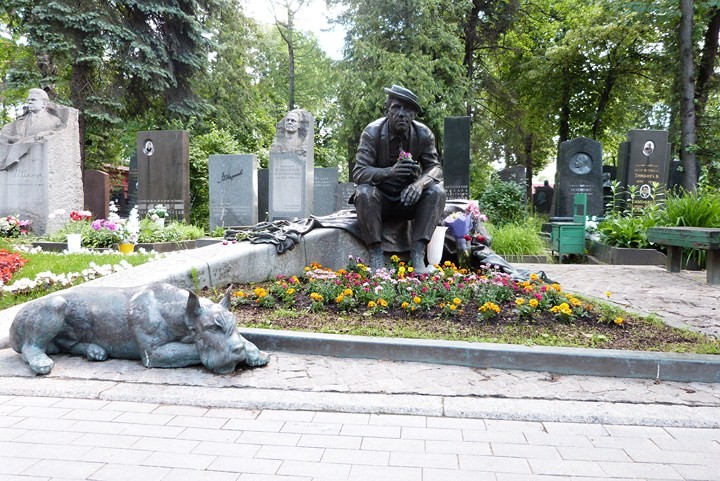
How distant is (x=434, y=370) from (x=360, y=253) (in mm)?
3110

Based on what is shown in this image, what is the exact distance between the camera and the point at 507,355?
3.51 m

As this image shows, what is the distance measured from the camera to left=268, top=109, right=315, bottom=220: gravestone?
15070 millimetres

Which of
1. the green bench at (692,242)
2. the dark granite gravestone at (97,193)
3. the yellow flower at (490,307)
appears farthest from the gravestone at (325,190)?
the yellow flower at (490,307)

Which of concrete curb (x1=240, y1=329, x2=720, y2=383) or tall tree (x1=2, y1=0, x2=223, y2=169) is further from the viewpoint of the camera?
tall tree (x1=2, y1=0, x2=223, y2=169)

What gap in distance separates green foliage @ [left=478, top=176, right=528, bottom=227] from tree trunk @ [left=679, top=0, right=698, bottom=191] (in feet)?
12.5

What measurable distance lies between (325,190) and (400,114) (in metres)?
12.8

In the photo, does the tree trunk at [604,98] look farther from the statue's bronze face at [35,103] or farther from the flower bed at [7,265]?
the flower bed at [7,265]

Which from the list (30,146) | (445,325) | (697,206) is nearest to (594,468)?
(445,325)

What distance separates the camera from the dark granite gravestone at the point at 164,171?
14766 mm

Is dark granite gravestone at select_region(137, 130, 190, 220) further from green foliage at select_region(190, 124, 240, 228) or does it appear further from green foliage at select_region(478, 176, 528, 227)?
green foliage at select_region(478, 176, 528, 227)

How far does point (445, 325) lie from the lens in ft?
13.8

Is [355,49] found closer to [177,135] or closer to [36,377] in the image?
[177,135]

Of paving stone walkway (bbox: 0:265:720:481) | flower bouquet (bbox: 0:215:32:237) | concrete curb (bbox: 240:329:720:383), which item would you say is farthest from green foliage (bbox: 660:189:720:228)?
flower bouquet (bbox: 0:215:32:237)

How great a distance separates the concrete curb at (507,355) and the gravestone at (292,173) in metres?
11.4
